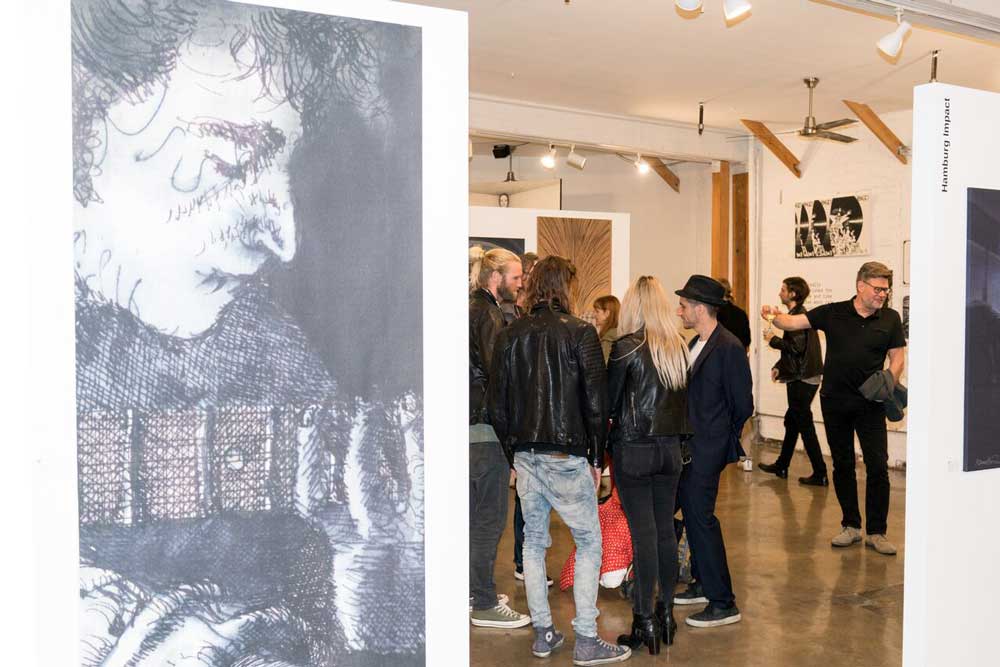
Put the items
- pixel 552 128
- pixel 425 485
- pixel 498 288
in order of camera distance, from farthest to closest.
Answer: pixel 552 128, pixel 498 288, pixel 425 485

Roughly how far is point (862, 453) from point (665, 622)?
2177 mm

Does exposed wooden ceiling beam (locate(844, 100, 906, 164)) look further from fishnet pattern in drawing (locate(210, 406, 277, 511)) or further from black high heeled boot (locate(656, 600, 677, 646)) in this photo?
fishnet pattern in drawing (locate(210, 406, 277, 511))

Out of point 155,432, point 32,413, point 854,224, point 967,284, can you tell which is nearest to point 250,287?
point 155,432

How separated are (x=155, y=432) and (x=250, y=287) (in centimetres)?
33

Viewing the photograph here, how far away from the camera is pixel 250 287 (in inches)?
68.0

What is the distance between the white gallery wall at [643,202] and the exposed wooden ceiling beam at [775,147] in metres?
1.60

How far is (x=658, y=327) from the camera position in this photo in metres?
3.46

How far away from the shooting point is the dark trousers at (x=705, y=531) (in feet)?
12.6

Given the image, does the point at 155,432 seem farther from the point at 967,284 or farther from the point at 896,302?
the point at 896,302

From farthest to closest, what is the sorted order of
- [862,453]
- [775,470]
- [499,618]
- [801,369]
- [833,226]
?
[833,226] → [775,470] → [801,369] → [862,453] → [499,618]

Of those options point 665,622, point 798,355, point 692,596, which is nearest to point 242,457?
point 665,622

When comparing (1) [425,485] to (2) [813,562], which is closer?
(1) [425,485]

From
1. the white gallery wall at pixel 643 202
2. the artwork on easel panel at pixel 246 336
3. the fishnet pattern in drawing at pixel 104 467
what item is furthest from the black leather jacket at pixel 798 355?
the fishnet pattern in drawing at pixel 104 467

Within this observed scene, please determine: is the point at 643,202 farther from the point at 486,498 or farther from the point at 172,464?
the point at 172,464
